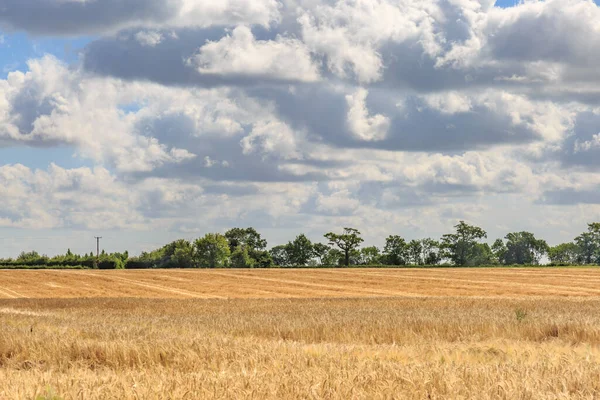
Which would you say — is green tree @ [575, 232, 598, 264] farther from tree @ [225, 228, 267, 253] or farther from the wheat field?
the wheat field

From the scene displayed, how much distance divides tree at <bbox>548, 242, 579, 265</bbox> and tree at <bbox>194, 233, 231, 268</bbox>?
86.8 meters

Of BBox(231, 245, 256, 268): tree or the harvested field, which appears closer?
the harvested field

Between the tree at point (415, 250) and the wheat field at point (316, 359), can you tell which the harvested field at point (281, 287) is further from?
the tree at point (415, 250)

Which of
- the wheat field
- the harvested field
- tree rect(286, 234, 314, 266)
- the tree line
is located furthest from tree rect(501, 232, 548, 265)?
Answer: the wheat field

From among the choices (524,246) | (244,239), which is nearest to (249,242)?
(244,239)

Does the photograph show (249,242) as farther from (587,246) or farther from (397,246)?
(587,246)

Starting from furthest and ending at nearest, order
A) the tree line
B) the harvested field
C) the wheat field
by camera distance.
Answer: the tree line < the harvested field < the wheat field

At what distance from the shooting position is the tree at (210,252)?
145875mm

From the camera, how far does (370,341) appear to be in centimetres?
1466

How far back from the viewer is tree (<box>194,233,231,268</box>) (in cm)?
14588

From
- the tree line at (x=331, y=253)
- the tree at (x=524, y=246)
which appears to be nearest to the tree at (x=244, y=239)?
the tree line at (x=331, y=253)

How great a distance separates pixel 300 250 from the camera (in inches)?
6594

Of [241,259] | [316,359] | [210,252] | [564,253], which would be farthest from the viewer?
[564,253]

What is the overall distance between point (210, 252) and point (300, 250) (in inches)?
1083
